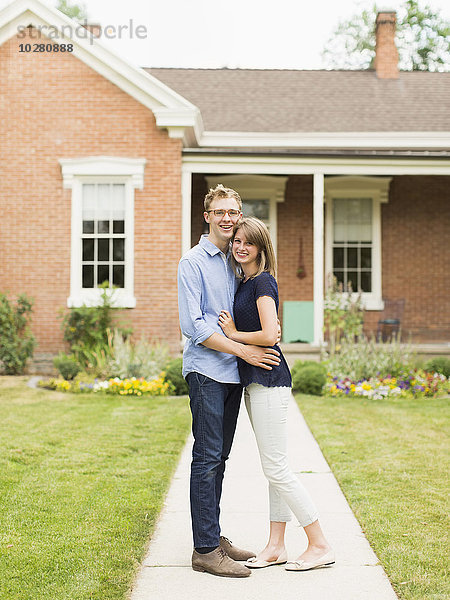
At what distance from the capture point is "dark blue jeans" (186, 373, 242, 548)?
12.0 feet

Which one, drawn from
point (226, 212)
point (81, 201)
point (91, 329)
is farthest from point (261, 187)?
point (226, 212)

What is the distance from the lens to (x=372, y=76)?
1755 centimetres

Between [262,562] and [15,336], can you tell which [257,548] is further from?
[15,336]

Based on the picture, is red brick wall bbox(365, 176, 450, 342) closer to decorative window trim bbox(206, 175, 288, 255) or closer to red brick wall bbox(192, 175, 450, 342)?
red brick wall bbox(192, 175, 450, 342)

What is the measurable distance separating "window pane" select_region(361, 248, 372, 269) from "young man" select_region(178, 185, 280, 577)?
11054 millimetres

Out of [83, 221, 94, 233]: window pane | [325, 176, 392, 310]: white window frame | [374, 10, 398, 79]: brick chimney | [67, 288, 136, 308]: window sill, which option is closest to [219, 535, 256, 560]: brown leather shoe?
[67, 288, 136, 308]: window sill

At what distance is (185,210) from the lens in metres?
11.8

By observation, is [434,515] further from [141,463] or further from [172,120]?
[172,120]

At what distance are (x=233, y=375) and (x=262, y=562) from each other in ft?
3.23

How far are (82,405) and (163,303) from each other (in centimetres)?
325

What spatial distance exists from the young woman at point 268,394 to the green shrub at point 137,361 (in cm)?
653

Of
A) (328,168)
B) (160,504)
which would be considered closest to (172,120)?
(328,168)

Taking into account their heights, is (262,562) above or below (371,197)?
below

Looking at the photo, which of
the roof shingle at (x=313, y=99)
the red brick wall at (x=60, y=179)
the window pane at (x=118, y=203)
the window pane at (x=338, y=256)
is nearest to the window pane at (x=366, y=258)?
the window pane at (x=338, y=256)
